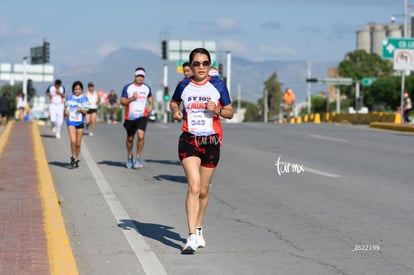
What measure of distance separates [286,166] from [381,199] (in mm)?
5392

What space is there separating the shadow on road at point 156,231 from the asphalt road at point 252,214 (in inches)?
0.4

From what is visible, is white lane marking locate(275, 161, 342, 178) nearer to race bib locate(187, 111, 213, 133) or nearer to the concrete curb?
race bib locate(187, 111, 213, 133)

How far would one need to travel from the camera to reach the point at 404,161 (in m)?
19.6

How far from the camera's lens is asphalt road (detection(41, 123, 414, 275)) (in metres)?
8.29

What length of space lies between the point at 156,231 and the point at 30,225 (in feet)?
4.34

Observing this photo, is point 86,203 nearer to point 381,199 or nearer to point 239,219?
point 239,219

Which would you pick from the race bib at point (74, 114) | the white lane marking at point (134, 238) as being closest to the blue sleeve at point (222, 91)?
the white lane marking at point (134, 238)

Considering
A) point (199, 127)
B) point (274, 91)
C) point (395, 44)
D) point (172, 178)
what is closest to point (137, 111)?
point (172, 178)

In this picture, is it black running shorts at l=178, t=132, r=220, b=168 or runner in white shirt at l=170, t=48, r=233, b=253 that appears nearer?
runner in white shirt at l=170, t=48, r=233, b=253

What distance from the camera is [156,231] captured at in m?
10.1

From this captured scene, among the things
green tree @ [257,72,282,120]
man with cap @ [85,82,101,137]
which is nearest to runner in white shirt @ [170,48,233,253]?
man with cap @ [85,82,101,137]

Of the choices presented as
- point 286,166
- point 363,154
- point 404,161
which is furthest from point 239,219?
point 363,154

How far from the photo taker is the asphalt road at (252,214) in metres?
8.29

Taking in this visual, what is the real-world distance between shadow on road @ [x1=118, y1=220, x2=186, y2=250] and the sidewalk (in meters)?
0.78
